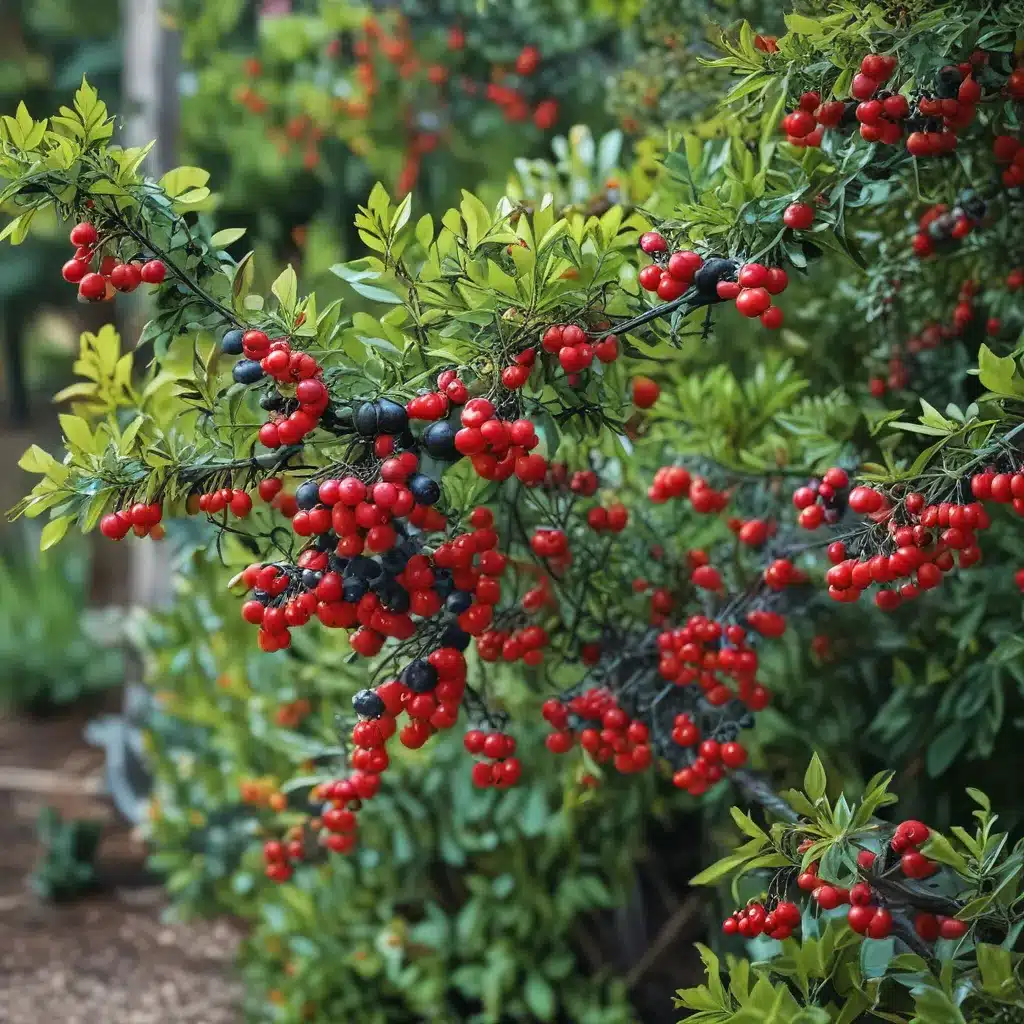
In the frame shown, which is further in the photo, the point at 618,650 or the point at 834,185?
the point at 618,650

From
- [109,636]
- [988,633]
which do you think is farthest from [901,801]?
[109,636]

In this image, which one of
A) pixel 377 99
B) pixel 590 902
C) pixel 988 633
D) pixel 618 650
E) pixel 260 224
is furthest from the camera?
pixel 260 224

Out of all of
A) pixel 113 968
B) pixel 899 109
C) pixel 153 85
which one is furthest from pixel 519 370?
pixel 153 85

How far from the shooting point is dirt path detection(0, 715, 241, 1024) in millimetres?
3316

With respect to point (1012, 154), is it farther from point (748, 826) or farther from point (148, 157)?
point (148, 157)

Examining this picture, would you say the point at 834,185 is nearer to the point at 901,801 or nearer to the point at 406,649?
the point at 406,649

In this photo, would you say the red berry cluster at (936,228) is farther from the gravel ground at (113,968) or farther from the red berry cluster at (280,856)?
the gravel ground at (113,968)

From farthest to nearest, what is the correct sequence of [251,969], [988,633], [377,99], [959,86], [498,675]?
[377,99] < [251,969] < [498,675] < [988,633] < [959,86]

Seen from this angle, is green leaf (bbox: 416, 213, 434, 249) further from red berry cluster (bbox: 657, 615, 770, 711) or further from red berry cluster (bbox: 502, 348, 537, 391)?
red berry cluster (bbox: 657, 615, 770, 711)

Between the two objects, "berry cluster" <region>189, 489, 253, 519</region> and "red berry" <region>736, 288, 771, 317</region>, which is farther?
"berry cluster" <region>189, 489, 253, 519</region>

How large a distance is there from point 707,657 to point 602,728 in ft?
0.66

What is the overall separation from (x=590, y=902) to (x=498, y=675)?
70 centimetres

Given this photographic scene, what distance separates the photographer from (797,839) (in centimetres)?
147

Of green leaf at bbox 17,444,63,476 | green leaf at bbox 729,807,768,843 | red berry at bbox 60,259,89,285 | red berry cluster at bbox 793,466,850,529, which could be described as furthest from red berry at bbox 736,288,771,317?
green leaf at bbox 17,444,63,476
